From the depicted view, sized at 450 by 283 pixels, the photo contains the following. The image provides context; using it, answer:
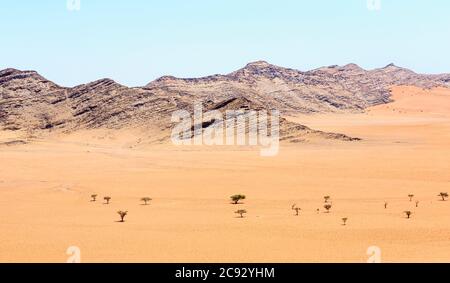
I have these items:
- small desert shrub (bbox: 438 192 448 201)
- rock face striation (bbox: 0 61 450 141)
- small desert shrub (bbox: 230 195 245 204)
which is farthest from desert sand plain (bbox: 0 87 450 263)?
rock face striation (bbox: 0 61 450 141)

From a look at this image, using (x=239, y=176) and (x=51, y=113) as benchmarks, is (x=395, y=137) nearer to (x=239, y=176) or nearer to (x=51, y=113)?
(x=239, y=176)

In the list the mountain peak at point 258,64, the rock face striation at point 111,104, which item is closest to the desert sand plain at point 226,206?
the rock face striation at point 111,104

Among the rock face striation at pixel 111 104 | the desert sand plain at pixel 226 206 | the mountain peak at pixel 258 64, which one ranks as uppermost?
the mountain peak at pixel 258 64

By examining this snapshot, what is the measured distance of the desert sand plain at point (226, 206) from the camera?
19375mm

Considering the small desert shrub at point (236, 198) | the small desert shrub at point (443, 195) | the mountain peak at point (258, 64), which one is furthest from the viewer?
the mountain peak at point (258, 64)

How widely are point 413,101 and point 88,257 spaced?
166 metres

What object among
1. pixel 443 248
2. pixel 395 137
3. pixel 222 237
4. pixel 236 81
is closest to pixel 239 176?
pixel 222 237

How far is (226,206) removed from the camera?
29656 mm

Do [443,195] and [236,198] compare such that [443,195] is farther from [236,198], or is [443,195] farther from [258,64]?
[258,64]

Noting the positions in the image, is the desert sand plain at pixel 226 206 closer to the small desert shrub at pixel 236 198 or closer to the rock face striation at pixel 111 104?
the small desert shrub at pixel 236 198

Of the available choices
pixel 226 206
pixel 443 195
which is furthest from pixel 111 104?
pixel 443 195

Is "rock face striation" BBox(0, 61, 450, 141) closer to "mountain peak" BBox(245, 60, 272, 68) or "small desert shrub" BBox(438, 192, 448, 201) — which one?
"mountain peak" BBox(245, 60, 272, 68)

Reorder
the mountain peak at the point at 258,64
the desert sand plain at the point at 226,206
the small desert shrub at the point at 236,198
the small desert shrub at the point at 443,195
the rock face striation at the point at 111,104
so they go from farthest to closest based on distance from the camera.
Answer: the mountain peak at the point at 258,64, the rock face striation at the point at 111,104, the small desert shrub at the point at 443,195, the small desert shrub at the point at 236,198, the desert sand plain at the point at 226,206

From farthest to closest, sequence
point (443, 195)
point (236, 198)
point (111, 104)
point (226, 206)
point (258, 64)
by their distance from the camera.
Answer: point (258, 64) → point (111, 104) → point (443, 195) → point (236, 198) → point (226, 206)
